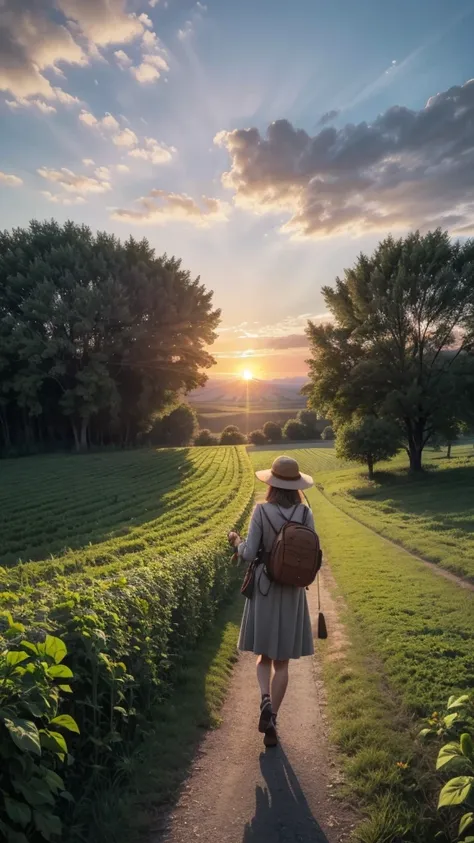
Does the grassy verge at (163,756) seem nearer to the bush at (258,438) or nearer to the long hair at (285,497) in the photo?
the long hair at (285,497)

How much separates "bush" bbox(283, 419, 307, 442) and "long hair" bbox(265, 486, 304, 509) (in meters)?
90.4

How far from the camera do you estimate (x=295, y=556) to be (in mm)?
5023

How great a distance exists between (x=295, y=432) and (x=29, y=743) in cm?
9368

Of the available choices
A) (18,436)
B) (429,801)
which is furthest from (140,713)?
(18,436)

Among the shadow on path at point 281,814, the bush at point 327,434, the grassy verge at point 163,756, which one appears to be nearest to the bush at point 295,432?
the bush at point 327,434

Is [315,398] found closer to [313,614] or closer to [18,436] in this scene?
[313,614]

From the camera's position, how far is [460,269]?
3428 cm

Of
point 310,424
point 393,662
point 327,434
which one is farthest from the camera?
point 310,424

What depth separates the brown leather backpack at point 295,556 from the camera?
502 cm

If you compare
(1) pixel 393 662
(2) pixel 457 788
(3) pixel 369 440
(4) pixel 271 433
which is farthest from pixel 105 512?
(4) pixel 271 433

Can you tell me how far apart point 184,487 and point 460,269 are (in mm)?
23609

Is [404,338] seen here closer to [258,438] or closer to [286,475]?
[286,475]

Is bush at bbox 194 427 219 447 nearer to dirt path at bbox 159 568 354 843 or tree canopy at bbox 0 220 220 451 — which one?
tree canopy at bbox 0 220 220 451

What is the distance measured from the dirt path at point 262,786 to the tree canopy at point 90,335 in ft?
145
